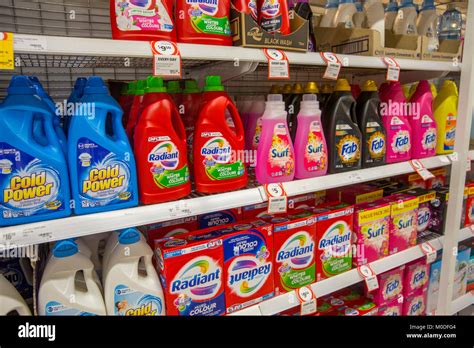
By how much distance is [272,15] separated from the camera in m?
1.27

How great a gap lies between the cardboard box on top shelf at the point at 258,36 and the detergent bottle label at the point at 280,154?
0.29 meters

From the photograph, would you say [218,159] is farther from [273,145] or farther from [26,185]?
[26,185]

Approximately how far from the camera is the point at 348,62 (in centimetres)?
137

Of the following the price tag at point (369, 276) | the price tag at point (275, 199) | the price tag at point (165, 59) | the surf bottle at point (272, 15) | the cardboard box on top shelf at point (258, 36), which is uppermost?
the surf bottle at point (272, 15)

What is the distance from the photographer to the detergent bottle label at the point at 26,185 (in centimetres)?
91

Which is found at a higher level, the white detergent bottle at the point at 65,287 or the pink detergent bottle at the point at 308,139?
the pink detergent bottle at the point at 308,139

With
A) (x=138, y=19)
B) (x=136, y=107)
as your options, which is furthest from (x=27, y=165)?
(x=138, y=19)

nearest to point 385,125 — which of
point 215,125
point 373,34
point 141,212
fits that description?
point 373,34

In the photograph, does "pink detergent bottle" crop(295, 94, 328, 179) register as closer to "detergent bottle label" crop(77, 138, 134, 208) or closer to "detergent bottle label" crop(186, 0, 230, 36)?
"detergent bottle label" crop(186, 0, 230, 36)

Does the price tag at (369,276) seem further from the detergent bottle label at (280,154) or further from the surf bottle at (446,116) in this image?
the surf bottle at (446,116)

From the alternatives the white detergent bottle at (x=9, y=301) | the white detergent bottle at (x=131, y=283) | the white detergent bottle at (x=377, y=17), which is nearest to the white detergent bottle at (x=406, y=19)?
the white detergent bottle at (x=377, y=17)

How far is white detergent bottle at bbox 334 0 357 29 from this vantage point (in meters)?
1.75

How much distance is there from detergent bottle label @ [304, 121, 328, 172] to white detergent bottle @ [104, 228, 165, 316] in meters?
0.71
